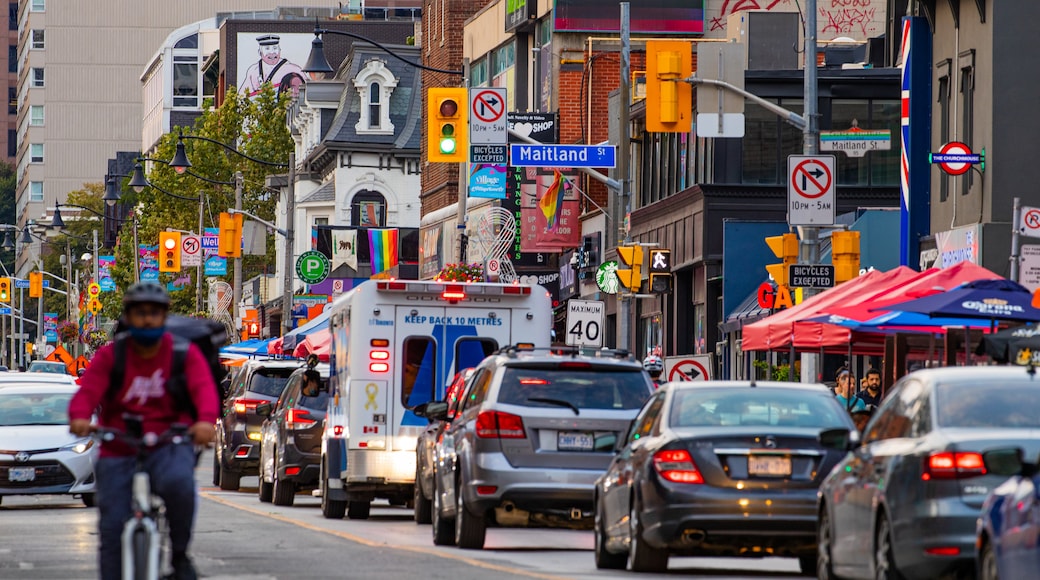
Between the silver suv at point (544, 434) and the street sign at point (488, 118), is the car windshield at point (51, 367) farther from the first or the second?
the silver suv at point (544, 434)

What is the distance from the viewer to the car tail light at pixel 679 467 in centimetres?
1510

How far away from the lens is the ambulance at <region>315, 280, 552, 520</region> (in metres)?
22.8

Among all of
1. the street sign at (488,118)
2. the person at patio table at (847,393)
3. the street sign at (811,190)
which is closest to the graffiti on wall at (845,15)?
the street sign at (488,118)

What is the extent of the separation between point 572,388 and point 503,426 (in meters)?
0.66

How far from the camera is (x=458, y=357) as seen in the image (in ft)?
75.5

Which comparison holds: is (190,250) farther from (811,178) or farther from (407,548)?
(407,548)

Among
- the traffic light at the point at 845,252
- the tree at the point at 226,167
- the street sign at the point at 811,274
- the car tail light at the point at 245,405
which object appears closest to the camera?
the street sign at the point at 811,274

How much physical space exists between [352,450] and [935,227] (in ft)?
52.6

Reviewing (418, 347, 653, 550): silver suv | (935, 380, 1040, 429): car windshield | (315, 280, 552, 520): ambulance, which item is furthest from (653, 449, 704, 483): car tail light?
(315, 280, 552, 520): ambulance

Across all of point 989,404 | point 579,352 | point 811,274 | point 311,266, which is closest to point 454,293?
point 579,352

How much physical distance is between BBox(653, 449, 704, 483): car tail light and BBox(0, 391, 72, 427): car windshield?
12.4 meters

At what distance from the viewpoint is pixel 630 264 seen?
120 feet

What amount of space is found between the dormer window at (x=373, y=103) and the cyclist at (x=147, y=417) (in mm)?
72973

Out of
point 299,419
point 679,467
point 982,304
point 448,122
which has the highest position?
point 448,122
